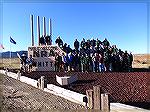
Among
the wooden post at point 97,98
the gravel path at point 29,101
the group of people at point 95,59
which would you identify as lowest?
the gravel path at point 29,101

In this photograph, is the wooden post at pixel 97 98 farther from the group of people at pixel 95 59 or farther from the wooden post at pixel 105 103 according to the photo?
the group of people at pixel 95 59

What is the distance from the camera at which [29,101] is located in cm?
1405

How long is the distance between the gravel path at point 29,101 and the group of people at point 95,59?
23.1ft

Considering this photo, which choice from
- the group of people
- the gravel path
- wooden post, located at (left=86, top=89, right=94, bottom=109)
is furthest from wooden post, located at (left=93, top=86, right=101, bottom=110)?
the group of people

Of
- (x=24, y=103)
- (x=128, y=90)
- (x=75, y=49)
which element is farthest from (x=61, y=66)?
(x=24, y=103)

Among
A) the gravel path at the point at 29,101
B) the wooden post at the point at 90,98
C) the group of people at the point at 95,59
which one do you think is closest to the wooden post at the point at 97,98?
the wooden post at the point at 90,98

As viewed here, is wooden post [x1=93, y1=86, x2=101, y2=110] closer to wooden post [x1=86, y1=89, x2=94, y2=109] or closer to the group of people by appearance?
wooden post [x1=86, y1=89, x2=94, y2=109]

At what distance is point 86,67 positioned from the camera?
24438mm

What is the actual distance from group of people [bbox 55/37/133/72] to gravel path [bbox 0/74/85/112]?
7.05 metres

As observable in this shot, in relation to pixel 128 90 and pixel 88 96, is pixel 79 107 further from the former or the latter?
pixel 128 90

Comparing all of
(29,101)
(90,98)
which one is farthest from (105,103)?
(29,101)

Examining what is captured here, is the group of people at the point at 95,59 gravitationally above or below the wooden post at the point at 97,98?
above

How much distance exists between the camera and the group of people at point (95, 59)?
938 inches

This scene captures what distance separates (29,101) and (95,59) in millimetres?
10215
